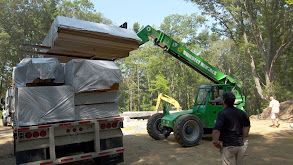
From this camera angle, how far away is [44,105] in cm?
496

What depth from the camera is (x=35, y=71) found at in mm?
5180

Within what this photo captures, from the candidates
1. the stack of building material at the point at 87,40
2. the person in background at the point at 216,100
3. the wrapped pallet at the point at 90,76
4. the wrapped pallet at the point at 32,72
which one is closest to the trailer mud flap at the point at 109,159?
the wrapped pallet at the point at 90,76

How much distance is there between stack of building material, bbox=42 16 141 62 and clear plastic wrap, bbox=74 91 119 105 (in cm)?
146

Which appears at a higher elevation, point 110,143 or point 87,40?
point 87,40

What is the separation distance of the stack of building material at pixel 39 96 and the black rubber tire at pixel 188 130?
4.13 m

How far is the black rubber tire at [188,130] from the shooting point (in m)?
8.21

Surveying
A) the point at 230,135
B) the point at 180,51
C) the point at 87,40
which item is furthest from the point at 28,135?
the point at 180,51

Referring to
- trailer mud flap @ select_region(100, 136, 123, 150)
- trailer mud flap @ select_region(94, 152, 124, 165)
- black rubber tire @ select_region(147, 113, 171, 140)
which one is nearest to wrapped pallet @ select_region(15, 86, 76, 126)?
trailer mud flap @ select_region(100, 136, 123, 150)

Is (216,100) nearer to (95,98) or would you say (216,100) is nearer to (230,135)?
(95,98)

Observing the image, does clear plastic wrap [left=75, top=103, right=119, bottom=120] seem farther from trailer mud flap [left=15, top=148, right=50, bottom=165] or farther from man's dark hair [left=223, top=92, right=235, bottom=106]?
man's dark hair [left=223, top=92, right=235, bottom=106]

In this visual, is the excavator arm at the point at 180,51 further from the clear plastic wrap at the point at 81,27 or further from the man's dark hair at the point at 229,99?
the man's dark hair at the point at 229,99

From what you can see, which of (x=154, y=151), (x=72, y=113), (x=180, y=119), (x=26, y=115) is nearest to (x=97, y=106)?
(x=72, y=113)

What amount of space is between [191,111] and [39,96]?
615 cm

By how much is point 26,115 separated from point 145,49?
39501mm
